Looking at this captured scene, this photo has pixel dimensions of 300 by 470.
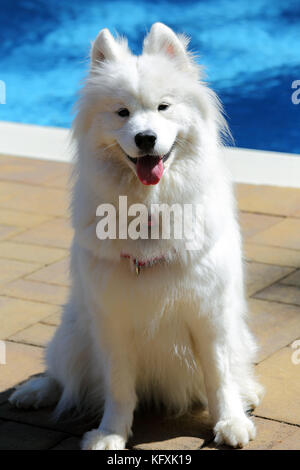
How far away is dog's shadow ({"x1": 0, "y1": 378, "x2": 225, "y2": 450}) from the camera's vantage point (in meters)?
2.66

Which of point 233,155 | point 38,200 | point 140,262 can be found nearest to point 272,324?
point 140,262

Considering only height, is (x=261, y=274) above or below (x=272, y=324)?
above

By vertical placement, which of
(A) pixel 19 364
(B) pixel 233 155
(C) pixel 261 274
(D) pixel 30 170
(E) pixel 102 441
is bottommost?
(E) pixel 102 441

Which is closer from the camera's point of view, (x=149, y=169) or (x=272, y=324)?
(x=149, y=169)

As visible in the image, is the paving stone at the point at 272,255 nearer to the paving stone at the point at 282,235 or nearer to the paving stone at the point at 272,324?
the paving stone at the point at 282,235

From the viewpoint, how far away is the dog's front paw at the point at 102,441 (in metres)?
2.60

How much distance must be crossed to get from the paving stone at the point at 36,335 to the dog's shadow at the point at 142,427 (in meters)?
0.49

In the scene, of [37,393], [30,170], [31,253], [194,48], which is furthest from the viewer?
[194,48]

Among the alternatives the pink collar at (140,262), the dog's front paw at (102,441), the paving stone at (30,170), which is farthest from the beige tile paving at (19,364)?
the paving stone at (30,170)

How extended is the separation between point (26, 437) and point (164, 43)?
1.50 m

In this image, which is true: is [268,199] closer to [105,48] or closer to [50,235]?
[50,235]

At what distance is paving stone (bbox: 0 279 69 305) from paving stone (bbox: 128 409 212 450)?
3.85 feet

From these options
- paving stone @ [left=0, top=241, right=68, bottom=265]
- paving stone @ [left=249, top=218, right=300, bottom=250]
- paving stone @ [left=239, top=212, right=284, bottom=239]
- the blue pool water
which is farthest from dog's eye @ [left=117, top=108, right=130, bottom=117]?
the blue pool water

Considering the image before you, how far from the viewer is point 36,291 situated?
13.2 feet
